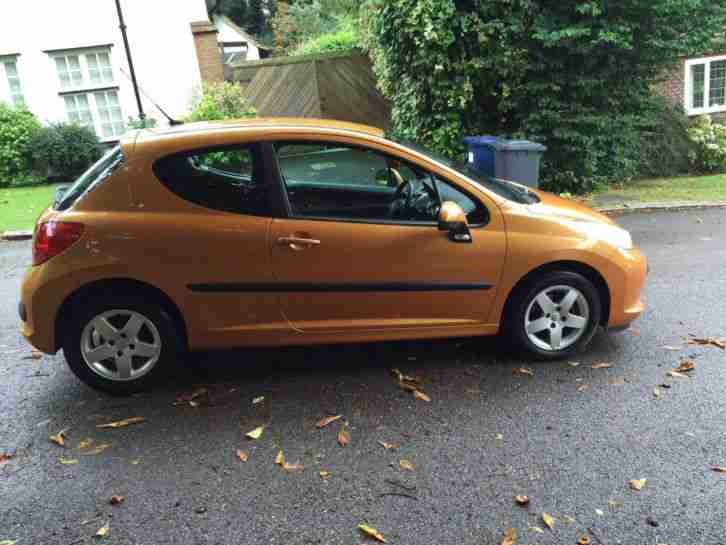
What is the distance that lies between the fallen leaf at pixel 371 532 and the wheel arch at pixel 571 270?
78.9 inches

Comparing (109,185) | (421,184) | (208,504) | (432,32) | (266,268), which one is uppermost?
(432,32)

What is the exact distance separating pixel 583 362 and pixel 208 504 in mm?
2709

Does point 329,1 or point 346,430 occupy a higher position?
point 329,1

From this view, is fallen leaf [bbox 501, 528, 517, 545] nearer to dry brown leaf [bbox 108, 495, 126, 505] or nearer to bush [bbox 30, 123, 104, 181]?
dry brown leaf [bbox 108, 495, 126, 505]

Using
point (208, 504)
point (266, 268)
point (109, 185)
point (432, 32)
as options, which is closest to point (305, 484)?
point (208, 504)

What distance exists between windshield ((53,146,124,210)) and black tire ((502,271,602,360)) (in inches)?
109

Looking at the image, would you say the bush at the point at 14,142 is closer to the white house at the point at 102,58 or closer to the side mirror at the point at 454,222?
the white house at the point at 102,58

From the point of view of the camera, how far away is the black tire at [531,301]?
4289 millimetres

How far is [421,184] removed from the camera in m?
4.27

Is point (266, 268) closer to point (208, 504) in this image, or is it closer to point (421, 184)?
point (421, 184)

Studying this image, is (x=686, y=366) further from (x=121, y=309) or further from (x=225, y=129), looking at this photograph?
(x=121, y=309)

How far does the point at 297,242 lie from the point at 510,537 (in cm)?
Result: 211

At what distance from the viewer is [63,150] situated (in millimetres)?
13617

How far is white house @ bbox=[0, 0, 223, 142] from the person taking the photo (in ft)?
46.4
